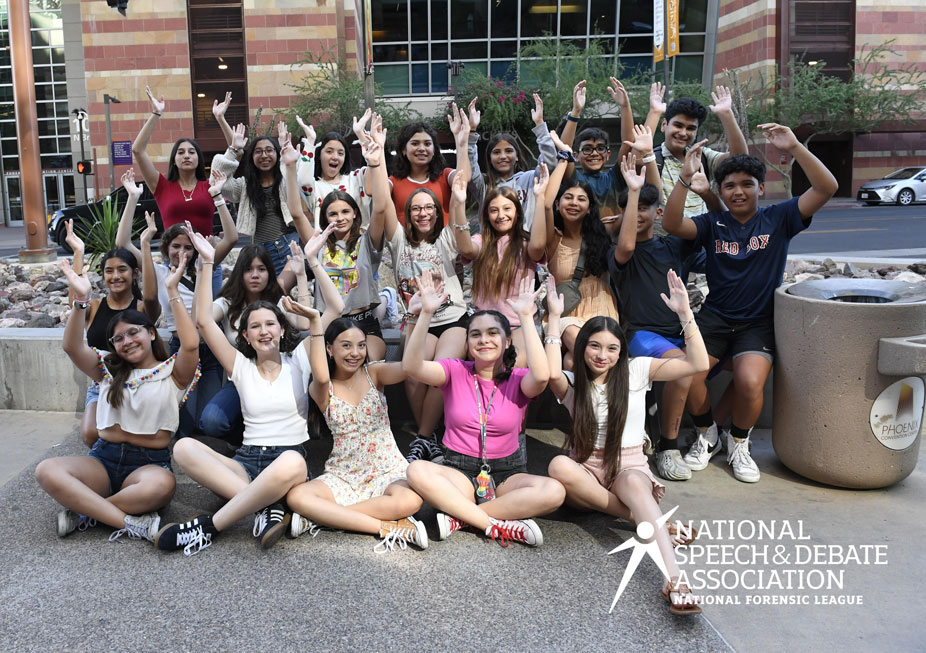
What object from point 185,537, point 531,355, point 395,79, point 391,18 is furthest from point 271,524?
point 391,18

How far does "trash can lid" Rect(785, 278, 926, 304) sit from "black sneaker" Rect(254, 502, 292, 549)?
2953mm

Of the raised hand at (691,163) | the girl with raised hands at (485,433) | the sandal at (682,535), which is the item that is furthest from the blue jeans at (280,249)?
the sandal at (682,535)

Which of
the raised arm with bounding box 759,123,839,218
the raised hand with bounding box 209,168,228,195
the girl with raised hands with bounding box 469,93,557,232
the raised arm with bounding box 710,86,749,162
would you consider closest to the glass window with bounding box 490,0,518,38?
the girl with raised hands with bounding box 469,93,557,232

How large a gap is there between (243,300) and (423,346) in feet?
4.55

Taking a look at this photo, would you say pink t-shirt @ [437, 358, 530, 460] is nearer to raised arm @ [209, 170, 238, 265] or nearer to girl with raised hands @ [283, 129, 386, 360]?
girl with raised hands @ [283, 129, 386, 360]

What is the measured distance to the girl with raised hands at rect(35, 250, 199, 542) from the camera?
3766 mm

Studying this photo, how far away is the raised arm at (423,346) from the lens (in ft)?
12.9

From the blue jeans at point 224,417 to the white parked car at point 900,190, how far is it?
27.6 m

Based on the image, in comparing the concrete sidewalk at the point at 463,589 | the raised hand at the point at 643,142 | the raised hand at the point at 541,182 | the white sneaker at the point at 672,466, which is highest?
the raised hand at the point at 643,142

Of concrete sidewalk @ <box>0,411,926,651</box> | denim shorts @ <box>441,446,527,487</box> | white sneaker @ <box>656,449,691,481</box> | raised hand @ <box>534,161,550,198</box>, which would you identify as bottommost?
concrete sidewalk @ <box>0,411,926,651</box>

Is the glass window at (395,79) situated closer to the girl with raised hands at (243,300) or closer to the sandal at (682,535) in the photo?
the girl with raised hands at (243,300)

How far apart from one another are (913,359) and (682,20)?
34669mm

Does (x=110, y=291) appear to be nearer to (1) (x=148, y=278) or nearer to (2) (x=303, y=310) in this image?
(1) (x=148, y=278)

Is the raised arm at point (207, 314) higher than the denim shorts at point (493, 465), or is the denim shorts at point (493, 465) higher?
the raised arm at point (207, 314)
